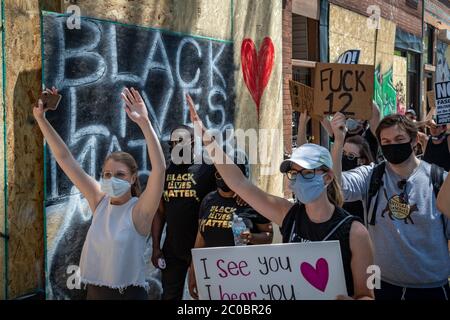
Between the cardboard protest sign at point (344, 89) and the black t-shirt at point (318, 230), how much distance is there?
1.61m

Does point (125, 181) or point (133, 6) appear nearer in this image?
point (125, 181)

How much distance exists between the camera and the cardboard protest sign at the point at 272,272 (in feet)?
10.0

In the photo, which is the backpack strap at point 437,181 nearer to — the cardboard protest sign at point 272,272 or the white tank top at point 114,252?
the cardboard protest sign at point 272,272

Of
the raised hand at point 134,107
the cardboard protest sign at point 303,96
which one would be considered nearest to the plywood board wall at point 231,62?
the raised hand at point 134,107

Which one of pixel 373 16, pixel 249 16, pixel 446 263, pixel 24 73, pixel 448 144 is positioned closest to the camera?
pixel 446 263

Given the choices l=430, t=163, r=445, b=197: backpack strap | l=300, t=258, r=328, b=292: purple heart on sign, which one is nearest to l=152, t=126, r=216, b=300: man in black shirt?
l=430, t=163, r=445, b=197: backpack strap

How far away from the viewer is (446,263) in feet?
12.6

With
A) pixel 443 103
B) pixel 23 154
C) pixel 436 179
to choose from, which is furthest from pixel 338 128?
pixel 23 154

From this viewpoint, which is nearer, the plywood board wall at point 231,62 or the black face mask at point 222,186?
the black face mask at point 222,186

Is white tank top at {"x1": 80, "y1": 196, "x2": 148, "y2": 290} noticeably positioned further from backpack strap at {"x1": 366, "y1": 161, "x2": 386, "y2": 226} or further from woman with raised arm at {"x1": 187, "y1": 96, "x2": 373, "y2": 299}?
backpack strap at {"x1": 366, "y1": 161, "x2": 386, "y2": 226}

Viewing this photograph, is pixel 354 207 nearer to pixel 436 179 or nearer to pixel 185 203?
pixel 185 203
